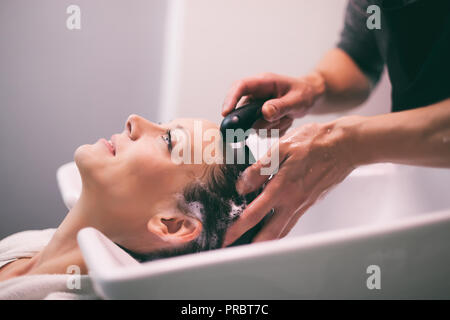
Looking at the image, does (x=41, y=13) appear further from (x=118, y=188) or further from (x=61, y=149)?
(x=118, y=188)

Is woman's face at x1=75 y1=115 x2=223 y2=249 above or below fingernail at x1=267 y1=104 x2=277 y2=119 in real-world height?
below

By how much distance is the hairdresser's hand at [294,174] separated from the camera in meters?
0.78

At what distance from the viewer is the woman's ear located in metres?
0.76

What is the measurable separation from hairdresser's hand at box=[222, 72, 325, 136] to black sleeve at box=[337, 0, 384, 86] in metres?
0.24

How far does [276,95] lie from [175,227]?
448 mm

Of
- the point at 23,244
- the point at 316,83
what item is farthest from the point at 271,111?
the point at 23,244

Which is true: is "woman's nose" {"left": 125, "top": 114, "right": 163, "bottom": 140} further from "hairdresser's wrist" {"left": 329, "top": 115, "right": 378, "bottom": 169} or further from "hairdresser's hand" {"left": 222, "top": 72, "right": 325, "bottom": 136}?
"hairdresser's wrist" {"left": 329, "top": 115, "right": 378, "bottom": 169}

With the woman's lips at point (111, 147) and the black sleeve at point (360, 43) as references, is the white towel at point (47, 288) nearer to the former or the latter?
the woman's lips at point (111, 147)

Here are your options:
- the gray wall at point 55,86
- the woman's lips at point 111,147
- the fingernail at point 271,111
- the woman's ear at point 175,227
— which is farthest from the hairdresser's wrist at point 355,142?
the gray wall at point 55,86

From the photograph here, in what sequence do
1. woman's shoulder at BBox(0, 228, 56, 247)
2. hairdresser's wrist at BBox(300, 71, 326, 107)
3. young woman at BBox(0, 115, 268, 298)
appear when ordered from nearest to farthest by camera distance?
1. young woman at BBox(0, 115, 268, 298)
2. woman's shoulder at BBox(0, 228, 56, 247)
3. hairdresser's wrist at BBox(300, 71, 326, 107)

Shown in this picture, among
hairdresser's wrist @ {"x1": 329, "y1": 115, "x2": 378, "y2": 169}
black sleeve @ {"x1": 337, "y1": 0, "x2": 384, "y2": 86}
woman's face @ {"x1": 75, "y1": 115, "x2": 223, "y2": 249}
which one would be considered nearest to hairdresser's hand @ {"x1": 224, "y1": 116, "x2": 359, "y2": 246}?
hairdresser's wrist @ {"x1": 329, "y1": 115, "x2": 378, "y2": 169}

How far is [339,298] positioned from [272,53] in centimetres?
107

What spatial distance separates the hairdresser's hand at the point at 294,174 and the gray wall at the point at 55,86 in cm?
65

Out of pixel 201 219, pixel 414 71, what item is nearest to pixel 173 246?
pixel 201 219
